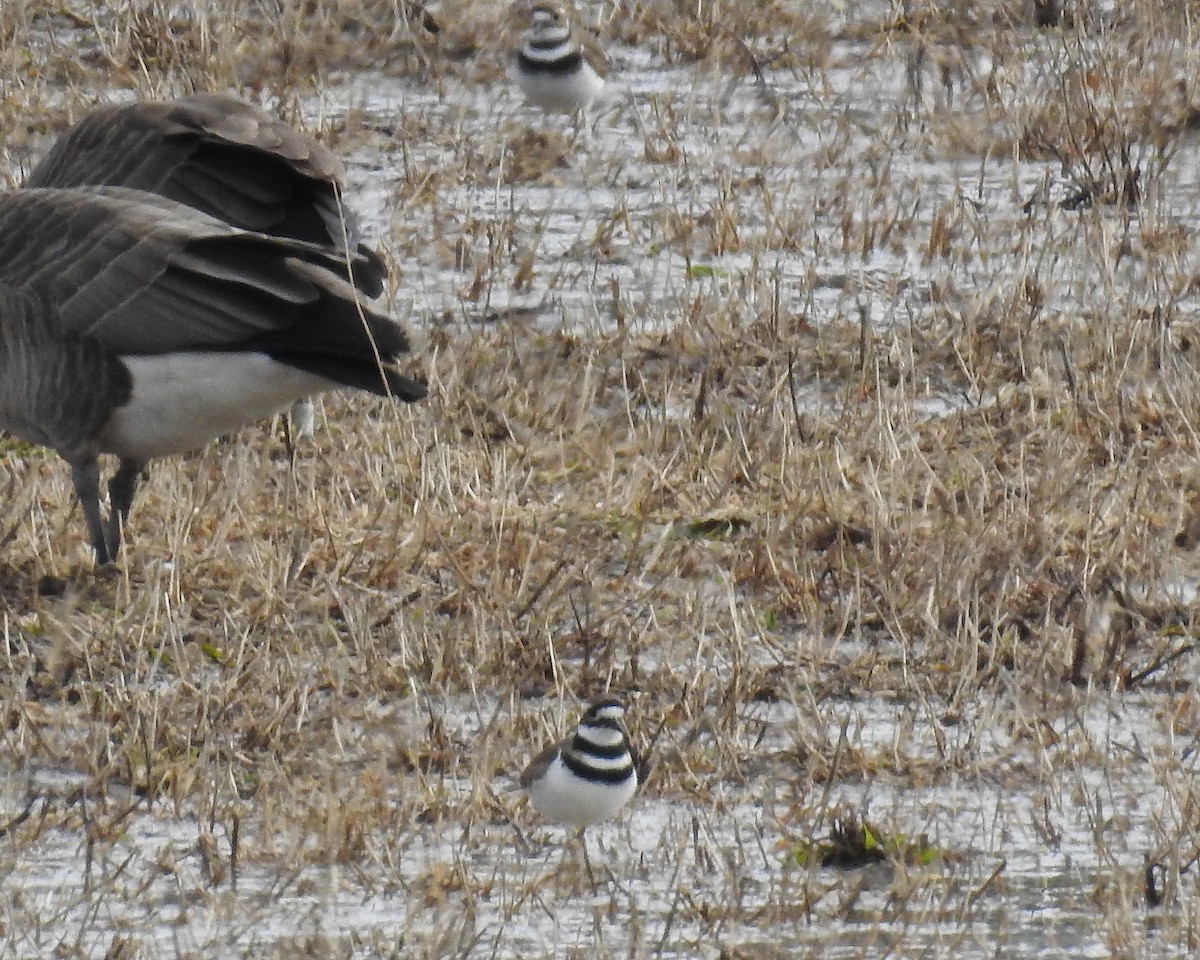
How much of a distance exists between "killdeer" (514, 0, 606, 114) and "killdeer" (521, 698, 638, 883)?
16.7 ft

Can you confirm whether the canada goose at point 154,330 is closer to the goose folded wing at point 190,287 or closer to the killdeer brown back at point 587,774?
the goose folded wing at point 190,287

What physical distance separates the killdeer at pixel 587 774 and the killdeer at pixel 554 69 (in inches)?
200

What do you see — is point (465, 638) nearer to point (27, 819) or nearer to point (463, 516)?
point (463, 516)

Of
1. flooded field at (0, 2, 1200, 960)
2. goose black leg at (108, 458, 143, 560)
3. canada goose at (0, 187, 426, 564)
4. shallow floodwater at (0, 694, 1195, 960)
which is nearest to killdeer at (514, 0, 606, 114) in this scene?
flooded field at (0, 2, 1200, 960)

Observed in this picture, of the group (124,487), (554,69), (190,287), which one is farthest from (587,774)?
(554,69)

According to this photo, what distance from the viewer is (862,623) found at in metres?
5.92

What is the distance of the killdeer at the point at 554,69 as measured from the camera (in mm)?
9359

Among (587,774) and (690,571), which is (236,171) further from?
(587,774)

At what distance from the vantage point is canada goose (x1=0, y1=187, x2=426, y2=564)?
5.87 m

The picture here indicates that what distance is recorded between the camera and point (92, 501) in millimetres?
6258

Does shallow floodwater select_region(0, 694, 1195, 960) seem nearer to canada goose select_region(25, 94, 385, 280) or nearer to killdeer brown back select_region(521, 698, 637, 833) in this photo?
killdeer brown back select_region(521, 698, 637, 833)

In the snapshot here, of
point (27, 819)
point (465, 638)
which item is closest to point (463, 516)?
point (465, 638)

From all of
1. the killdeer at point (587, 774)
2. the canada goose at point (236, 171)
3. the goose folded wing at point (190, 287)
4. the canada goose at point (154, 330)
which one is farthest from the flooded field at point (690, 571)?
the canada goose at point (236, 171)

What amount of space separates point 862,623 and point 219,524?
1808mm
